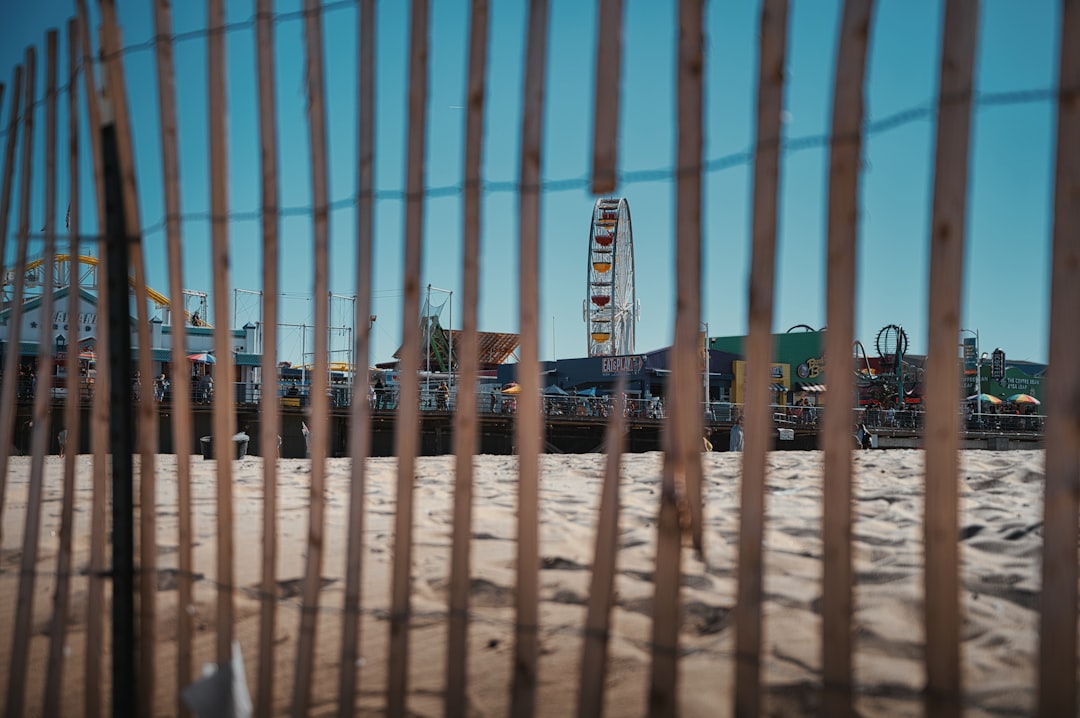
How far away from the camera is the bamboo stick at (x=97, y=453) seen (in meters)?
2.14

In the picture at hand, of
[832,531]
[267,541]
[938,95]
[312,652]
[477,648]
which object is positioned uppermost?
[938,95]

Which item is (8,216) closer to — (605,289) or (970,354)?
(605,289)

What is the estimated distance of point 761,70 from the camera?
1554 millimetres

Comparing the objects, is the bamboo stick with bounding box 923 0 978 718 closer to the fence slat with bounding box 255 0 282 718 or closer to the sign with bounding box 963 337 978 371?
the fence slat with bounding box 255 0 282 718

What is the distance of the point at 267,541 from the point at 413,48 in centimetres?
126

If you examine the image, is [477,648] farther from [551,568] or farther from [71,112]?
[71,112]

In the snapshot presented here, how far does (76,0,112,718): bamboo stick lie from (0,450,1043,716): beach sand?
170 mm

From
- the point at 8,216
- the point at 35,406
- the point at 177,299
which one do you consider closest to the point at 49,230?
the point at 8,216

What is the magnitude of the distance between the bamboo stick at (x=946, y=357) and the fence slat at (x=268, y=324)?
1468mm

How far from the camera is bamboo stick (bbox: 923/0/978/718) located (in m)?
1.40

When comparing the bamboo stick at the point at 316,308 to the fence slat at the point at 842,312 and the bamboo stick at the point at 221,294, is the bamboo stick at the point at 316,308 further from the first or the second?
the fence slat at the point at 842,312

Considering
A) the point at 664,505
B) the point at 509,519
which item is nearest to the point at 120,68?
the point at 664,505

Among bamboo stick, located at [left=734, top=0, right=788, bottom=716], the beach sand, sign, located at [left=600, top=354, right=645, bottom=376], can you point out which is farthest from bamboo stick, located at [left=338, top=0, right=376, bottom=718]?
sign, located at [left=600, top=354, right=645, bottom=376]

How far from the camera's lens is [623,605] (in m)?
2.67
